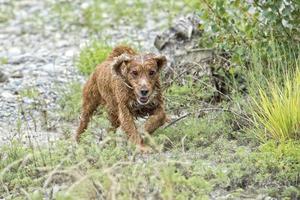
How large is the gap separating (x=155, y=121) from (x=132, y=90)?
1.28 ft

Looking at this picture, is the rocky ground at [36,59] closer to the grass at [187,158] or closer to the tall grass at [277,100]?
the grass at [187,158]

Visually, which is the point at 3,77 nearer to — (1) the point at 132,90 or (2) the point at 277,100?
(1) the point at 132,90

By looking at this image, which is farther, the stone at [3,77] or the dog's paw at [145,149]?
the stone at [3,77]

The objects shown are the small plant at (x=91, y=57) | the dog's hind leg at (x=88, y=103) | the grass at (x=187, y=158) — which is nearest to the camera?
the grass at (x=187, y=158)

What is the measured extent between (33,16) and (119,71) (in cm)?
890

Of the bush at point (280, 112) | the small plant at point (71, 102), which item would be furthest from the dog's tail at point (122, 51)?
the bush at point (280, 112)

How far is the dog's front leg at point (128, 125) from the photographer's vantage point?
8.60m

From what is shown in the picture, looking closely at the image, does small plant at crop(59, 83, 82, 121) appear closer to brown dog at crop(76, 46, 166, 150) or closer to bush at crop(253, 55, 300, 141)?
brown dog at crop(76, 46, 166, 150)

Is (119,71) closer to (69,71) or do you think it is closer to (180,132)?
(180,132)

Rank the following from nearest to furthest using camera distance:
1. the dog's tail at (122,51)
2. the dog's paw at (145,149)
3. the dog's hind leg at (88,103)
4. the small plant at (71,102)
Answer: the dog's paw at (145,149), the dog's tail at (122,51), the dog's hind leg at (88,103), the small plant at (71,102)

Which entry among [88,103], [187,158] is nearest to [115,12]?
[88,103]

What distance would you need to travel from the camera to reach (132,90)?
8797 millimetres

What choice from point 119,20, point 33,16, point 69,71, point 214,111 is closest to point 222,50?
point 214,111

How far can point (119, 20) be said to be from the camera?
16.3 m
